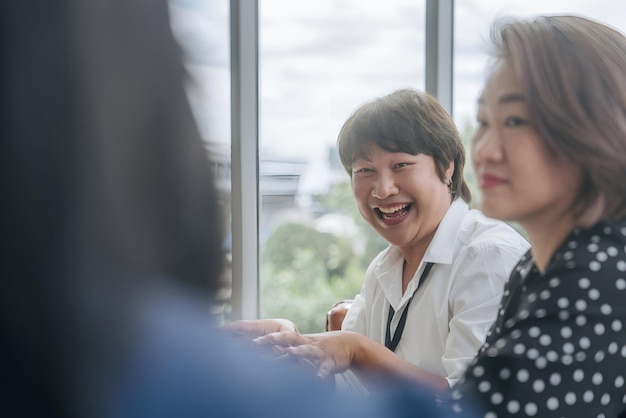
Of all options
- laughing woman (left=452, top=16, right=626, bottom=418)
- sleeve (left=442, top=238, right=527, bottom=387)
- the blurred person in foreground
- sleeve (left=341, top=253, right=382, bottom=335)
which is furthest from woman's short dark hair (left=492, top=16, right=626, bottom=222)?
sleeve (left=341, top=253, right=382, bottom=335)

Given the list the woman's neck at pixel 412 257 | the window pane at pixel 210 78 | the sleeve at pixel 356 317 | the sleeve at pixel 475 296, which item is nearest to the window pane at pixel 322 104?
the sleeve at pixel 356 317

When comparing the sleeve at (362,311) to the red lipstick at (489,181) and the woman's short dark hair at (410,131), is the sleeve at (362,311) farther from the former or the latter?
the red lipstick at (489,181)

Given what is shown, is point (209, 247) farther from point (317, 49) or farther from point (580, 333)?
point (317, 49)

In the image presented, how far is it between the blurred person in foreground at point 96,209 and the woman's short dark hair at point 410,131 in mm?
550

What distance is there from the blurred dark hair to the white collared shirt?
441 mm

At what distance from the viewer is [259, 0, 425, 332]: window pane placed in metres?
1.05

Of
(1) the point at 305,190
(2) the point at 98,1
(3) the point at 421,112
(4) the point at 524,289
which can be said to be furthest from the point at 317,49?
(2) the point at 98,1

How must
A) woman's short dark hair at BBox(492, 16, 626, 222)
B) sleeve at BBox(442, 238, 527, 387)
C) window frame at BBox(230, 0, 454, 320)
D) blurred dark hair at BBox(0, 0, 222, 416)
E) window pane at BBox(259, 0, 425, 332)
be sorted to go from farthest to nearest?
window pane at BBox(259, 0, 425, 332) < sleeve at BBox(442, 238, 527, 387) < woman's short dark hair at BBox(492, 16, 626, 222) < window frame at BBox(230, 0, 454, 320) < blurred dark hair at BBox(0, 0, 222, 416)

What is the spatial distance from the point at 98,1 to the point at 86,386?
13 cm

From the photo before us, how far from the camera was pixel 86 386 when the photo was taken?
21cm

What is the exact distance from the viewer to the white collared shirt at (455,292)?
630mm

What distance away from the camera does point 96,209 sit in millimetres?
208

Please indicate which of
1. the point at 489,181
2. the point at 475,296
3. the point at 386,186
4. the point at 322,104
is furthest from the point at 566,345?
the point at 322,104

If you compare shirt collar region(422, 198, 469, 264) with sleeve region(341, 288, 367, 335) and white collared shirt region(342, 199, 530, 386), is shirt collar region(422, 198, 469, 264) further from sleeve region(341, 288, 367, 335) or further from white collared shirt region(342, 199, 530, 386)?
sleeve region(341, 288, 367, 335)
